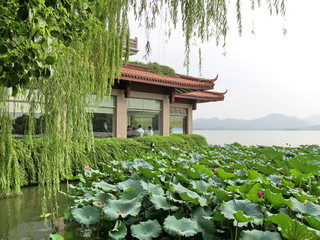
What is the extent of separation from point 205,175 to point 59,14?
1.67m

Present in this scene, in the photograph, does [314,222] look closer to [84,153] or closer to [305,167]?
[305,167]

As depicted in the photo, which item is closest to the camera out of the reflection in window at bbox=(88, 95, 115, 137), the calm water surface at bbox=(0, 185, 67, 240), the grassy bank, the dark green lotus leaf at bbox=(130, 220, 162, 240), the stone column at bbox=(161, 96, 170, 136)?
the dark green lotus leaf at bbox=(130, 220, 162, 240)

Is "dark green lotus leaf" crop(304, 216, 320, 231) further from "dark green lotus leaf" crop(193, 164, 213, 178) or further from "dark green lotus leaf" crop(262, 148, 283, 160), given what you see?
"dark green lotus leaf" crop(262, 148, 283, 160)

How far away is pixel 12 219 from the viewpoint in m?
3.17

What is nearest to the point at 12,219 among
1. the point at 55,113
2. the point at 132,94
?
the point at 55,113

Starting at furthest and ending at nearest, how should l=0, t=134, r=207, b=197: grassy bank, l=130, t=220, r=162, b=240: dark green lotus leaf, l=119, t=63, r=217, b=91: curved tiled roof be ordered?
1. l=119, t=63, r=217, b=91: curved tiled roof
2. l=0, t=134, r=207, b=197: grassy bank
3. l=130, t=220, r=162, b=240: dark green lotus leaf

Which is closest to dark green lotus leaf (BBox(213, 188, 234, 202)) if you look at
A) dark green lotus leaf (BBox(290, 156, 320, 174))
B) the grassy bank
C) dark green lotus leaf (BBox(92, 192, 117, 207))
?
dark green lotus leaf (BBox(92, 192, 117, 207))

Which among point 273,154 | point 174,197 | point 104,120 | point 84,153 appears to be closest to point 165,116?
point 104,120

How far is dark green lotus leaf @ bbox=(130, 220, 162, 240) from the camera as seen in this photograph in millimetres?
1483

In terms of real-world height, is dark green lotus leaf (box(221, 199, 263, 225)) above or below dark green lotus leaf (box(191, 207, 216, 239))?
above

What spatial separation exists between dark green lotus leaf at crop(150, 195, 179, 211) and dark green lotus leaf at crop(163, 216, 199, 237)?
17 centimetres

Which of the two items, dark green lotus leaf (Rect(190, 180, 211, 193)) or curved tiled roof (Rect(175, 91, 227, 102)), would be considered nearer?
dark green lotus leaf (Rect(190, 180, 211, 193))

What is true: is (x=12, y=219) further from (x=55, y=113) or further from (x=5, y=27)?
(x=5, y=27)

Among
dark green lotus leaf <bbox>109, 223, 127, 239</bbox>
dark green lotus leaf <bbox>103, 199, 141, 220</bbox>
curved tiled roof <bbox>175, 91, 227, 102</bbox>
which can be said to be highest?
curved tiled roof <bbox>175, 91, 227, 102</bbox>
